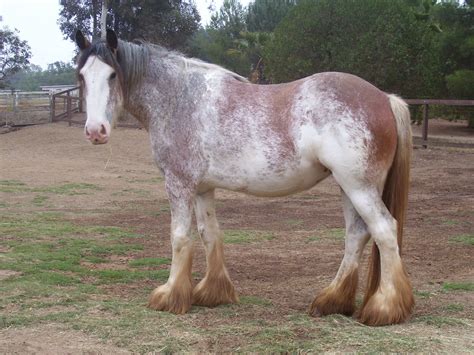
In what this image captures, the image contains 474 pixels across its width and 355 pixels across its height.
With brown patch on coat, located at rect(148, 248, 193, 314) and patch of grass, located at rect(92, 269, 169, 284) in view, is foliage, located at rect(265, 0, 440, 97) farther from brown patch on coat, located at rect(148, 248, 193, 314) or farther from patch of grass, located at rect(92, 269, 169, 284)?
brown patch on coat, located at rect(148, 248, 193, 314)

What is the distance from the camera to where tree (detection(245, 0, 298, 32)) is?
40406mm

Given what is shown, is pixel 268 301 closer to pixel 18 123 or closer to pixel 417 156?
pixel 417 156

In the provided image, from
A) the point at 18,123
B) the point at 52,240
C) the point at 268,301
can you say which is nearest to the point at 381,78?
the point at 18,123

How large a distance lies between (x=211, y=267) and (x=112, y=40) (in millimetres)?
1867

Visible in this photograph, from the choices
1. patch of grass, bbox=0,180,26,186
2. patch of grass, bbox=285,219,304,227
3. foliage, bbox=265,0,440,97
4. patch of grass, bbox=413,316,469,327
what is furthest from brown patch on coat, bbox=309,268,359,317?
foliage, bbox=265,0,440,97

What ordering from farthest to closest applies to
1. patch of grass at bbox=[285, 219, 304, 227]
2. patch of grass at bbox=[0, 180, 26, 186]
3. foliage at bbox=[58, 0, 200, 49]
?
foliage at bbox=[58, 0, 200, 49], patch of grass at bbox=[0, 180, 26, 186], patch of grass at bbox=[285, 219, 304, 227]

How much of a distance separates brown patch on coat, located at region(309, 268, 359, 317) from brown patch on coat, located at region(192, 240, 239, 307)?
0.73m

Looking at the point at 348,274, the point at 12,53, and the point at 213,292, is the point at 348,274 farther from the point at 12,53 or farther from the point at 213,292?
the point at 12,53

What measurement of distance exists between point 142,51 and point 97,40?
391 millimetres

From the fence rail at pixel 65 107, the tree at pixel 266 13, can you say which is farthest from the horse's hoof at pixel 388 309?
the tree at pixel 266 13

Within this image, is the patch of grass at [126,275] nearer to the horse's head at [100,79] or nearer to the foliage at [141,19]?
the horse's head at [100,79]

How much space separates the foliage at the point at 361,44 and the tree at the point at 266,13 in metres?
18.3

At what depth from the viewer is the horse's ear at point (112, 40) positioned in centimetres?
445

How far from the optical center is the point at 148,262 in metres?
6.27
